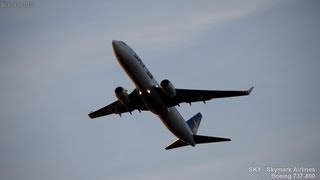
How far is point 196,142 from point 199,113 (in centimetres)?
862

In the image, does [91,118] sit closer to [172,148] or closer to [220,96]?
[172,148]

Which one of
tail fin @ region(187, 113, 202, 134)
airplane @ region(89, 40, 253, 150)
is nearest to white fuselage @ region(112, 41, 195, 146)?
airplane @ region(89, 40, 253, 150)

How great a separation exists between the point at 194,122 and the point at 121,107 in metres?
9.18

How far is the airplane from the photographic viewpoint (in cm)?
4978

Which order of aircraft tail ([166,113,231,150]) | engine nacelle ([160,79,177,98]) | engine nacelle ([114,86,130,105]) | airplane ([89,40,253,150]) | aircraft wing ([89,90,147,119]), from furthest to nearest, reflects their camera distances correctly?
aircraft tail ([166,113,231,150]), aircraft wing ([89,90,147,119]), engine nacelle ([114,86,130,105]), engine nacelle ([160,79,177,98]), airplane ([89,40,253,150])

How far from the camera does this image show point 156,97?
52.0 metres

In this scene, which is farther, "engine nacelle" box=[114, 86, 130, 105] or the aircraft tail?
the aircraft tail

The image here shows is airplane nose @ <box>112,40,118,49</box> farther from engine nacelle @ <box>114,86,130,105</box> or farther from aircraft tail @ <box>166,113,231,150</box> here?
aircraft tail @ <box>166,113,231,150</box>

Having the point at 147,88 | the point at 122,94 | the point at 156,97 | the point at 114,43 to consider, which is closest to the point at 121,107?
the point at 122,94

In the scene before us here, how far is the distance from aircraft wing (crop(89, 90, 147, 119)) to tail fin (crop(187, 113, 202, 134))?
7.84 metres

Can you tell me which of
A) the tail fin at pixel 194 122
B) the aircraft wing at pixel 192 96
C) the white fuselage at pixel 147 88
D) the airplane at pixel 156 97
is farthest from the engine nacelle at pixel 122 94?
the tail fin at pixel 194 122

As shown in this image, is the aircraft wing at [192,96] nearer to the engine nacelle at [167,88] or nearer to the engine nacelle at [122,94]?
the engine nacelle at [167,88]

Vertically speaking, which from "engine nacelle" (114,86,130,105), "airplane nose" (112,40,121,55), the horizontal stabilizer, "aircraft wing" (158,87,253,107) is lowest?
the horizontal stabilizer

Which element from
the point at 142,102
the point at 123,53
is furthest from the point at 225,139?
the point at 123,53
